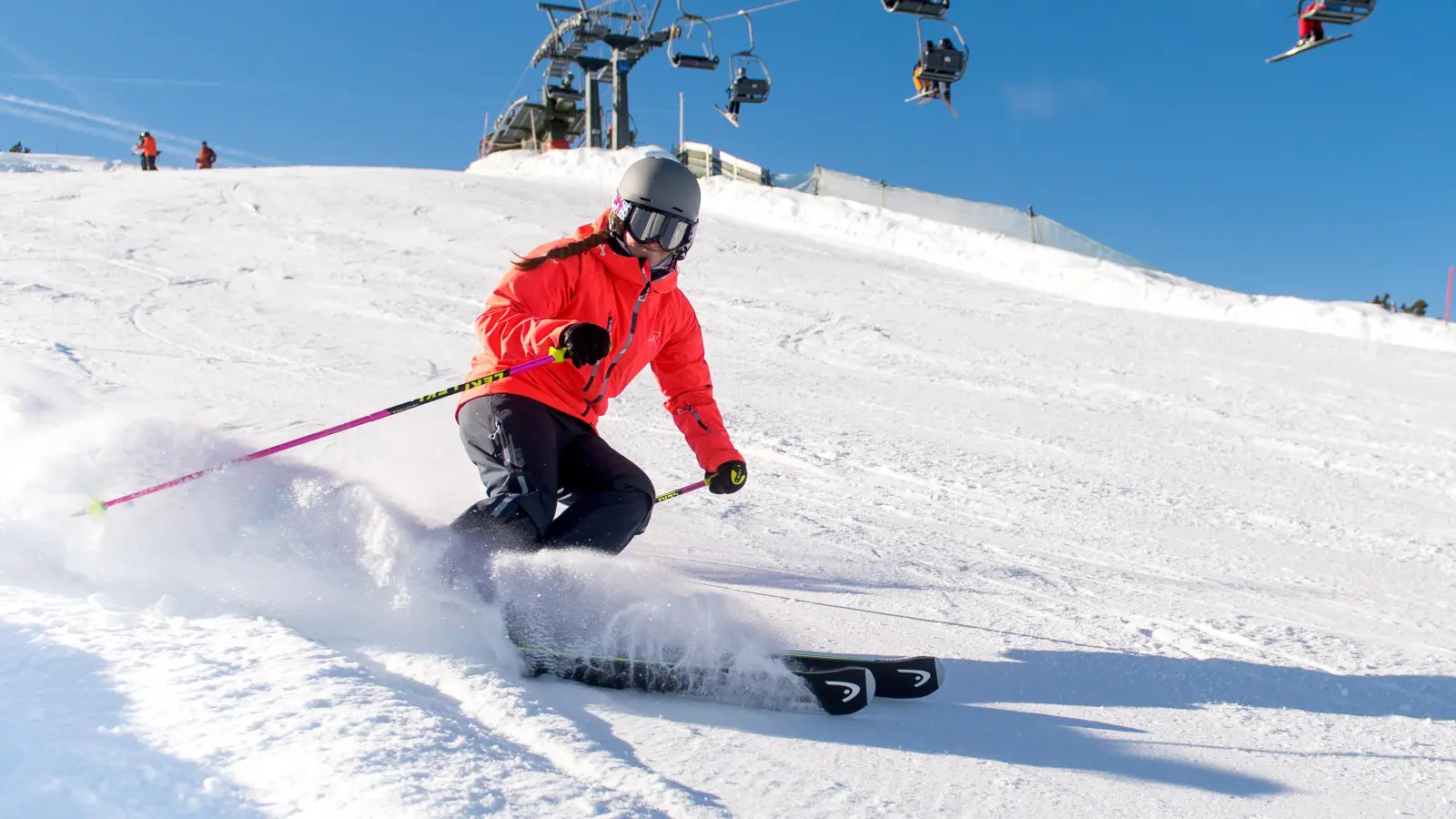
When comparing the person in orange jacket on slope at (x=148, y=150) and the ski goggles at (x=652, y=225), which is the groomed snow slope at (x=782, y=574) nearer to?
the ski goggles at (x=652, y=225)

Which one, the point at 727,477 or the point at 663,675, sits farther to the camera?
the point at 727,477

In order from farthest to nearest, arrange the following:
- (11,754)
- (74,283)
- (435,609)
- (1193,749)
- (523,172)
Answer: (523,172)
(74,283)
(435,609)
(1193,749)
(11,754)

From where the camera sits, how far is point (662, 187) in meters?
3.15

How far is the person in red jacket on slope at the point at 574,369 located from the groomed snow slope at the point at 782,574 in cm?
18

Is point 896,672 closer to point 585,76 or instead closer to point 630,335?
point 630,335

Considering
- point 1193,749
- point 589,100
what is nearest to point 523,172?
point 589,100

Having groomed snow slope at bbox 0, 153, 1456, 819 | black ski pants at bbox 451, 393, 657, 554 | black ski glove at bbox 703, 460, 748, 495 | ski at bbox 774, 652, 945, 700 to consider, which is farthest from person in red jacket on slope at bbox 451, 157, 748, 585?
ski at bbox 774, 652, 945, 700

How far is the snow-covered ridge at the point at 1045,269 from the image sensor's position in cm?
1098

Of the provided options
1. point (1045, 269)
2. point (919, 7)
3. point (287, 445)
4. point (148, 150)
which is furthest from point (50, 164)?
point (287, 445)

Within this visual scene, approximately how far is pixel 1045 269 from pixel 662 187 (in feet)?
39.4

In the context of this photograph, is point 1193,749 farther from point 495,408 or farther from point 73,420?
point 73,420

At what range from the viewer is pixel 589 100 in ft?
116

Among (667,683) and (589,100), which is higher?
(589,100)

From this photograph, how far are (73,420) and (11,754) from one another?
2.06 m
